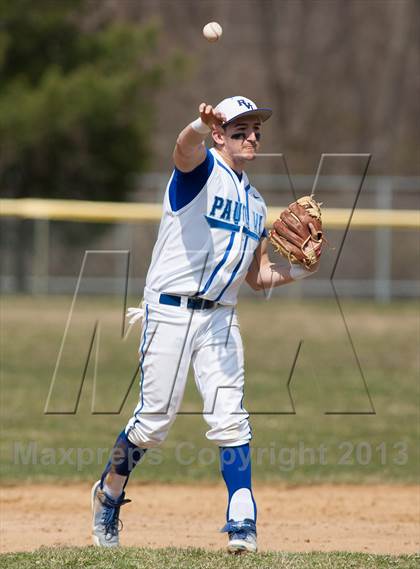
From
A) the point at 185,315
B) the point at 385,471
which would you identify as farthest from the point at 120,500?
the point at 385,471

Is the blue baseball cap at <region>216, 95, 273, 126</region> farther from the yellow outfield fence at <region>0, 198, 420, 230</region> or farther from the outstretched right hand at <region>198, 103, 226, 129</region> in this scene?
the yellow outfield fence at <region>0, 198, 420, 230</region>

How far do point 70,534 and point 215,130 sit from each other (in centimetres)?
220

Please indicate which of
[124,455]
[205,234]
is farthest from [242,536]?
[205,234]

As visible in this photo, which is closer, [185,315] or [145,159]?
[185,315]

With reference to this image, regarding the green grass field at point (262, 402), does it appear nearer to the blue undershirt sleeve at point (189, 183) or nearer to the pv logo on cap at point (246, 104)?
the blue undershirt sleeve at point (189, 183)

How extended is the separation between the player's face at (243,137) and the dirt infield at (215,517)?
1.87 metres

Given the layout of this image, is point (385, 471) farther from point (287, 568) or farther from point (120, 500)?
point (287, 568)

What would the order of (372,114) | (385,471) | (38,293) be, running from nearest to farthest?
1. (385,471)
2. (38,293)
3. (372,114)

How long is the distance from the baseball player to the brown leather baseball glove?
0.21m

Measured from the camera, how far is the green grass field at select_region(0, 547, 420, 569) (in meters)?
4.43

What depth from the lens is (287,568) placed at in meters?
4.36

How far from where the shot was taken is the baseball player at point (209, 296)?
4.85 metres

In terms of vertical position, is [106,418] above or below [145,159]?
below

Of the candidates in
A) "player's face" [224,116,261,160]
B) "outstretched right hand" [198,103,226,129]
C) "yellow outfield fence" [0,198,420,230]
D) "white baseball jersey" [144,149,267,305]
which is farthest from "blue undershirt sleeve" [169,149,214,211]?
"yellow outfield fence" [0,198,420,230]
